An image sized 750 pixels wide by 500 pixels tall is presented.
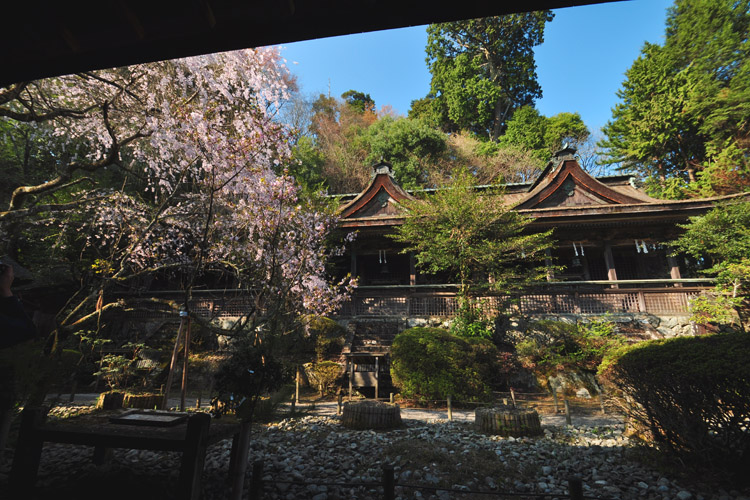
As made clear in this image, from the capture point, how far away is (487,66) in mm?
34062

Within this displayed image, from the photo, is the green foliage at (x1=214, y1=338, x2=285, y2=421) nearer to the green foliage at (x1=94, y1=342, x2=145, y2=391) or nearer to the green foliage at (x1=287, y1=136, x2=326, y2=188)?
the green foliage at (x1=94, y1=342, x2=145, y2=391)

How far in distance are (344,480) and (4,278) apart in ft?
13.3

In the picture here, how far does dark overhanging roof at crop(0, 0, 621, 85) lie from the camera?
7.32 ft

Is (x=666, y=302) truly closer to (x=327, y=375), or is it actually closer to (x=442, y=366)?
(x=442, y=366)

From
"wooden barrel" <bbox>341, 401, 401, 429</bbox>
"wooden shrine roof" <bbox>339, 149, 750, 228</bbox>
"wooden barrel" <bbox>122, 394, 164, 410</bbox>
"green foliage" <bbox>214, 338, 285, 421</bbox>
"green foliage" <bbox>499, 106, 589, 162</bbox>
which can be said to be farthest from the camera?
"green foliage" <bbox>499, 106, 589, 162</bbox>

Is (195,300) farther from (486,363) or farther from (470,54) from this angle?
(470,54)

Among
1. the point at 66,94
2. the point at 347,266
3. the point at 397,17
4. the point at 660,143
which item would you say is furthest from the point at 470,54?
the point at 397,17

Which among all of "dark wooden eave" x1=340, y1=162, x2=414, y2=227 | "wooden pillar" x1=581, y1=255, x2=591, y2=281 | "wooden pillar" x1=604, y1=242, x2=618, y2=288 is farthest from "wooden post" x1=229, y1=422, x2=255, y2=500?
"wooden pillar" x1=581, y1=255, x2=591, y2=281

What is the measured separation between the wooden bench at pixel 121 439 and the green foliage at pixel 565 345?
10019 millimetres

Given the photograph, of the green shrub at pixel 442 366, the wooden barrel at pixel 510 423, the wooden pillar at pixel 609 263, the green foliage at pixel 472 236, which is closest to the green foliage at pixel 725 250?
the wooden pillar at pixel 609 263

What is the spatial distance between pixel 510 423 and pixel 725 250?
11.5 metres

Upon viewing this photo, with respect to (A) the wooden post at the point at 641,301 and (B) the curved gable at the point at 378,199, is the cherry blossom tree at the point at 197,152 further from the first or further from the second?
(A) the wooden post at the point at 641,301

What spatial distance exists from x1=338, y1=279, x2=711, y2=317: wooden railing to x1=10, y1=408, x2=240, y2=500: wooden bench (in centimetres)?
1050

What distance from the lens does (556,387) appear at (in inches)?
400
